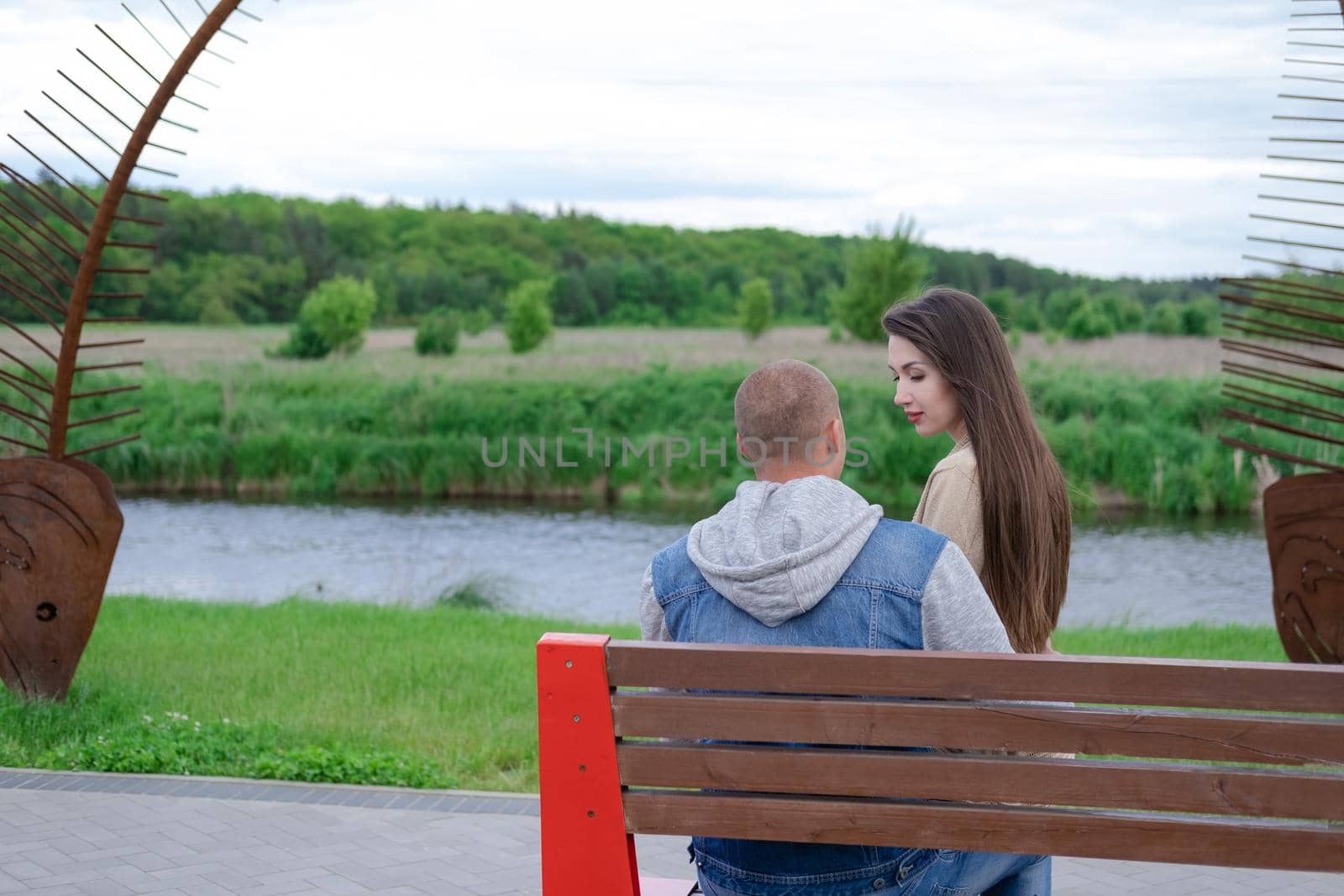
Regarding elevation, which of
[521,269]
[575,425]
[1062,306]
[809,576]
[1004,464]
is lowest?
[575,425]

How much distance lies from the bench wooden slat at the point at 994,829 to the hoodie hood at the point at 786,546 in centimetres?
35

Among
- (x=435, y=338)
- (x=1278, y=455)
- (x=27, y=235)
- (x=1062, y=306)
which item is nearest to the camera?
(x=1278, y=455)

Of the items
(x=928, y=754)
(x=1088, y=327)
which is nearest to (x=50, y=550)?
(x=928, y=754)

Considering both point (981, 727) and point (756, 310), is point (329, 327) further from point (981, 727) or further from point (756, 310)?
point (981, 727)

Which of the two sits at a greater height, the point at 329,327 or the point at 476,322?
the point at 476,322

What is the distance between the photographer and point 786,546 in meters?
2.49

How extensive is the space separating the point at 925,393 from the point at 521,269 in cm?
4865

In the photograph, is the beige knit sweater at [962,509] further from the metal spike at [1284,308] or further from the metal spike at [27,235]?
the metal spike at [27,235]

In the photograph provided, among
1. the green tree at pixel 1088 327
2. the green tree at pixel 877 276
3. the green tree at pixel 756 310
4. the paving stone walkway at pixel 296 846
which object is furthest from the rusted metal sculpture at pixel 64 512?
the green tree at pixel 1088 327

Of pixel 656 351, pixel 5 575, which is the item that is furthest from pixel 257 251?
pixel 5 575

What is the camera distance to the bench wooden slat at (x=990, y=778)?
2.29 m

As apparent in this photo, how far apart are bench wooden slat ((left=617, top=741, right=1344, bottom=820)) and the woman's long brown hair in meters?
0.78

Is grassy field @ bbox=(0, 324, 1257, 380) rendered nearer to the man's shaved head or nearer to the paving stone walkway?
the paving stone walkway

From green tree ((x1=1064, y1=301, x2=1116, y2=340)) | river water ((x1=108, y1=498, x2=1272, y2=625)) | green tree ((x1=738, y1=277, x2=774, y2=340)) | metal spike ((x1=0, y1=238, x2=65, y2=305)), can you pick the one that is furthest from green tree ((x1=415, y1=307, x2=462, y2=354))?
metal spike ((x1=0, y1=238, x2=65, y2=305))
